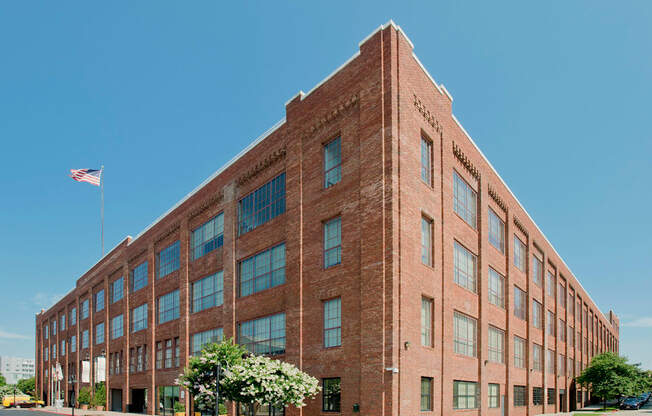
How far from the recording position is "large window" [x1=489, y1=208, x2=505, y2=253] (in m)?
37.6

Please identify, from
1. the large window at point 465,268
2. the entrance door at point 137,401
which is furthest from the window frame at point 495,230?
the entrance door at point 137,401

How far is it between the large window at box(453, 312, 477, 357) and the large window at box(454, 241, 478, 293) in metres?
1.76

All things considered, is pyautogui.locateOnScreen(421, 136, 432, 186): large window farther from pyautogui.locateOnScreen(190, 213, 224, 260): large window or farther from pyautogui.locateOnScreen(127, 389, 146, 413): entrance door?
pyautogui.locateOnScreen(127, 389, 146, 413): entrance door

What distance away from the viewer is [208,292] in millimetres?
38844

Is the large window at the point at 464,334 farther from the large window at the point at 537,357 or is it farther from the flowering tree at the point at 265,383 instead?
the large window at the point at 537,357

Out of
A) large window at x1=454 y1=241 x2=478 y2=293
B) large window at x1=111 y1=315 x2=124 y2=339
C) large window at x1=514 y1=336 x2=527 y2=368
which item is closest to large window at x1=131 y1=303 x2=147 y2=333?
large window at x1=111 y1=315 x2=124 y2=339

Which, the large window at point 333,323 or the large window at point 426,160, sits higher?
the large window at point 426,160

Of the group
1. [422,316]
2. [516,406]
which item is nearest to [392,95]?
[422,316]

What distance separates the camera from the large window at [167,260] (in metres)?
44.6

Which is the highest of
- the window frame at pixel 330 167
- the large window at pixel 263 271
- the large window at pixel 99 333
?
the window frame at pixel 330 167

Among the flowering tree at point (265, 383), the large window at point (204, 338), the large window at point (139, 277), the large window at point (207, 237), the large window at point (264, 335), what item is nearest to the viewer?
the flowering tree at point (265, 383)

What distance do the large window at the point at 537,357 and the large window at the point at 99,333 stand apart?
134 feet

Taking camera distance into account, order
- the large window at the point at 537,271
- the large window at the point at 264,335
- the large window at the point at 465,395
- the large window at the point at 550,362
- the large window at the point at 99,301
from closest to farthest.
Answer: the large window at the point at 465,395 < the large window at the point at 264,335 < the large window at the point at 537,271 < the large window at the point at 550,362 < the large window at the point at 99,301

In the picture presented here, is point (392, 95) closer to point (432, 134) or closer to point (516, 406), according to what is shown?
point (432, 134)
